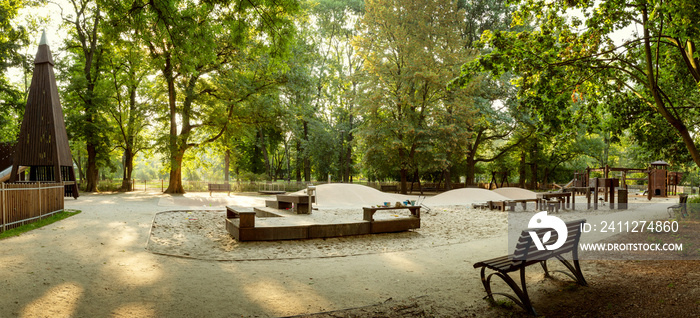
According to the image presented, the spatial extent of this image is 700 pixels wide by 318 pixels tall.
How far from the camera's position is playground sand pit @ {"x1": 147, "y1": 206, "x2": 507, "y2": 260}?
7336 mm

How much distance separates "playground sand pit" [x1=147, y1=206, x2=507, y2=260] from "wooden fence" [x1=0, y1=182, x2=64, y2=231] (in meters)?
2.98

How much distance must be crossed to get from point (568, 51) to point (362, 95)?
18.8m

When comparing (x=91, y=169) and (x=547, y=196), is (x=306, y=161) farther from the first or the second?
(x=547, y=196)

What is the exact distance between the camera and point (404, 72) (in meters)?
25.7

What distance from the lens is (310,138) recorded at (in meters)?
34.9

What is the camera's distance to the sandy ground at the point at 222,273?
13.9ft

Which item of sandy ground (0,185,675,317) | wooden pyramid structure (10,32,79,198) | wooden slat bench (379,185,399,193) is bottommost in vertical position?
wooden slat bench (379,185,399,193)

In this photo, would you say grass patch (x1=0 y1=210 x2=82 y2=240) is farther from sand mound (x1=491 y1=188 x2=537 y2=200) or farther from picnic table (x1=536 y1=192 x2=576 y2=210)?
sand mound (x1=491 y1=188 x2=537 y2=200)

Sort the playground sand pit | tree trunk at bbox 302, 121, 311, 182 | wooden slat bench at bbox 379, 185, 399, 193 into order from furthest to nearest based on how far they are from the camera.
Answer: tree trunk at bbox 302, 121, 311, 182, wooden slat bench at bbox 379, 185, 399, 193, the playground sand pit

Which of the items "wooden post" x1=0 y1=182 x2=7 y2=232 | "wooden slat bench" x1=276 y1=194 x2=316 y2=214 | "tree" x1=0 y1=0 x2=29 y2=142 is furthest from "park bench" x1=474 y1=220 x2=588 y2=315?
"tree" x1=0 y1=0 x2=29 y2=142

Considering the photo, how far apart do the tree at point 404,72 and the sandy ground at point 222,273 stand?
54.1 feet

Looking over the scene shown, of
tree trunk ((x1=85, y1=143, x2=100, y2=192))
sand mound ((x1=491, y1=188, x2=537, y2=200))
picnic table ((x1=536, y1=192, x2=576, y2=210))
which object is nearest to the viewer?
picnic table ((x1=536, y1=192, x2=576, y2=210))

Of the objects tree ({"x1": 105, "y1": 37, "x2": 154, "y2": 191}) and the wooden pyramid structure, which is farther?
tree ({"x1": 105, "y1": 37, "x2": 154, "y2": 191})

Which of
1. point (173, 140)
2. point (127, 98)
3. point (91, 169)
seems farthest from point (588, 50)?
point (127, 98)
